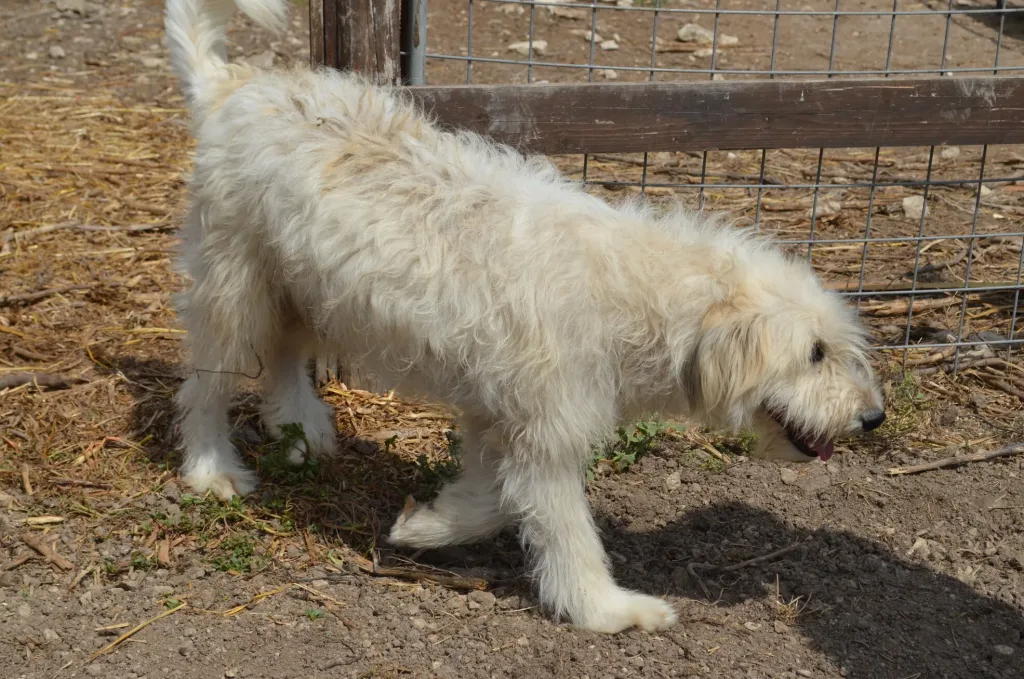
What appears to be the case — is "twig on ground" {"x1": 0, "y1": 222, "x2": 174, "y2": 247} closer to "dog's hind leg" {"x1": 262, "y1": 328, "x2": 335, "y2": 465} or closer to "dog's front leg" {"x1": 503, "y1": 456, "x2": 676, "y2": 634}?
"dog's hind leg" {"x1": 262, "y1": 328, "x2": 335, "y2": 465}

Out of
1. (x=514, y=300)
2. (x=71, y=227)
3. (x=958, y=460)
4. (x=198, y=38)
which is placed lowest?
(x=958, y=460)

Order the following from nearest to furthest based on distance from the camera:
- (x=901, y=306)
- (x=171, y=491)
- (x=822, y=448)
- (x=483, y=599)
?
1. (x=822, y=448)
2. (x=483, y=599)
3. (x=171, y=491)
4. (x=901, y=306)

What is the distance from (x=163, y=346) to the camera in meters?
5.25

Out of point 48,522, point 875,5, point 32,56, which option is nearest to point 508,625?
point 48,522

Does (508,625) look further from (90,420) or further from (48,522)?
(90,420)

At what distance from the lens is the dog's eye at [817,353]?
3.30 m

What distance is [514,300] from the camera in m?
3.22

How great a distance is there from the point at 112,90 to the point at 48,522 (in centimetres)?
515

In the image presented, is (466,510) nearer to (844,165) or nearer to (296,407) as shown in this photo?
(296,407)

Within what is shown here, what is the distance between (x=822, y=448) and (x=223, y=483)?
7.35 ft

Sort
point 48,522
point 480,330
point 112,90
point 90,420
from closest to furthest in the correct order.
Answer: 1. point 480,330
2. point 48,522
3. point 90,420
4. point 112,90

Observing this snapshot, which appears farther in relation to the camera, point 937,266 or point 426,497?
point 937,266

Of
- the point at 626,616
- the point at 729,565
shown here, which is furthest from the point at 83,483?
the point at 729,565

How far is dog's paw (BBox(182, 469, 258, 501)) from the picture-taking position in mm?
4195
